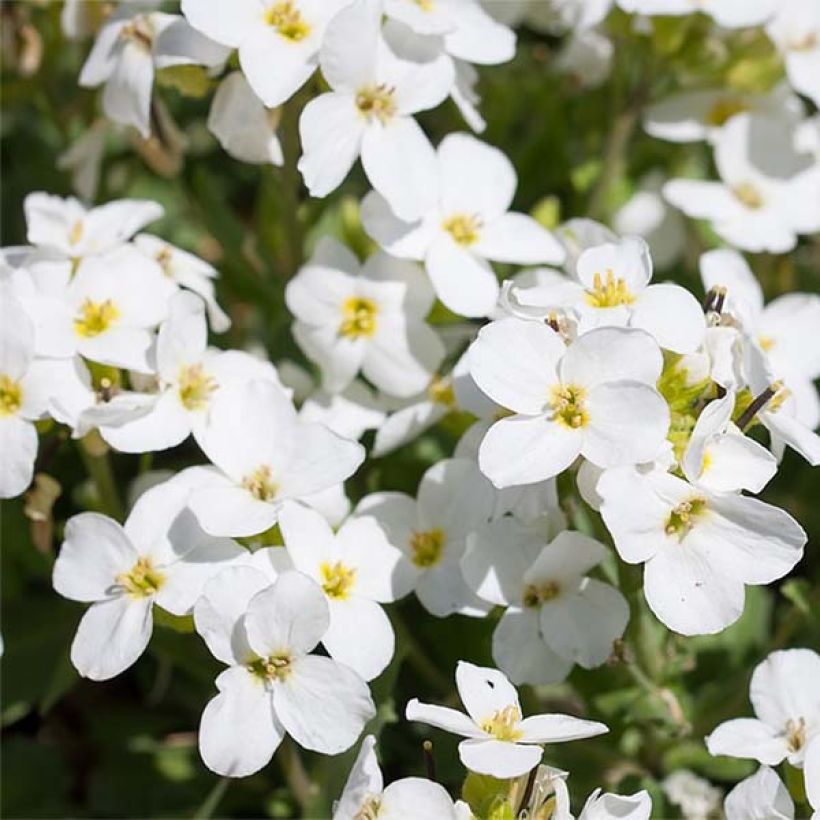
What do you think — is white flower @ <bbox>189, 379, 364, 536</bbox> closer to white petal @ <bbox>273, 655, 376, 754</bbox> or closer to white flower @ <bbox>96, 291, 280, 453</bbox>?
white flower @ <bbox>96, 291, 280, 453</bbox>

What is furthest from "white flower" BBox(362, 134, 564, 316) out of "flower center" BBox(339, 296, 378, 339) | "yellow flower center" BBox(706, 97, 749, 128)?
"yellow flower center" BBox(706, 97, 749, 128)

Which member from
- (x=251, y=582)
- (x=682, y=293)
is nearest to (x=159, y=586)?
(x=251, y=582)

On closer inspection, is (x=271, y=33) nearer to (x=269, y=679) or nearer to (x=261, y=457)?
(x=261, y=457)

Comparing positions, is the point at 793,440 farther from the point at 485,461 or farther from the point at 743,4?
the point at 743,4

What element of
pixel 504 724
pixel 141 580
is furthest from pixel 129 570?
pixel 504 724

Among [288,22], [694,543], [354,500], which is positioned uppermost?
[288,22]
